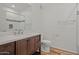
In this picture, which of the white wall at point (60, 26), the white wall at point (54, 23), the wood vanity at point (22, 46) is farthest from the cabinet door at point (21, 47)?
the white wall at point (60, 26)

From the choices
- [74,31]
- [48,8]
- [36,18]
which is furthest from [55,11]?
[74,31]

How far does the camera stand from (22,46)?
3.99ft

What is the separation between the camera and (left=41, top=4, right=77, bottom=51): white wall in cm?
121

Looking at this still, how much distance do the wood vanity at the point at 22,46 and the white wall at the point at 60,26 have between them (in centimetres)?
18

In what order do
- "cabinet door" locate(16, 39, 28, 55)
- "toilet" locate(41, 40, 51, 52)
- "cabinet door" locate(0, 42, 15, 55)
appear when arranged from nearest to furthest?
→ 1. "cabinet door" locate(0, 42, 15, 55)
2. "cabinet door" locate(16, 39, 28, 55)
3. "toilet" locate(41, 40, 51, 52)

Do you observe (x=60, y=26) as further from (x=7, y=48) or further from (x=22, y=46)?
(x=7, y=48)

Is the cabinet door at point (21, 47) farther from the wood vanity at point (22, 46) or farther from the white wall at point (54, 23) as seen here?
the white wall at point (54, 23)

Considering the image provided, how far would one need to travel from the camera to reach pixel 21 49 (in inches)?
47.0

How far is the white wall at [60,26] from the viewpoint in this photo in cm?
121

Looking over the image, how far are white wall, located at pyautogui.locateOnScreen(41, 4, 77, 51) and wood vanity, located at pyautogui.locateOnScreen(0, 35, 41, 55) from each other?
18 centimetres

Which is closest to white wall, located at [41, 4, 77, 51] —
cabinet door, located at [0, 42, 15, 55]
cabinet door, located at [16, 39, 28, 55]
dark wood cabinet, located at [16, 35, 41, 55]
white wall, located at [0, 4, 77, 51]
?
white wall, located at [0, 4, 77, 51]

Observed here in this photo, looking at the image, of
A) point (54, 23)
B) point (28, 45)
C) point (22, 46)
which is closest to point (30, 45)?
point (28, 45)

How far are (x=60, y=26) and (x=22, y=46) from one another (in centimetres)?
55

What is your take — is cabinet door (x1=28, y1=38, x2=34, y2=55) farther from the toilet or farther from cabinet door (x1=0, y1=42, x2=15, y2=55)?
cabinet door (x1=0, y1=42, x2=15, y2=55)
